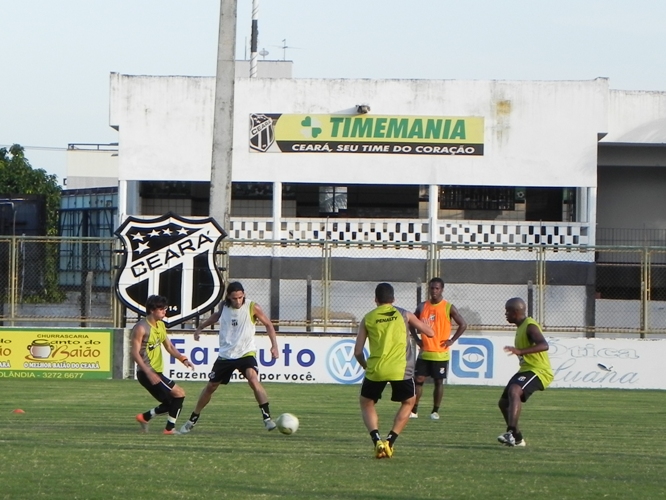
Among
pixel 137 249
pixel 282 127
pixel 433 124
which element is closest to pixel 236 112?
pixel 282 127

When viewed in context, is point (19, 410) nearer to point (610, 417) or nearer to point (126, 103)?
point (610, 417)

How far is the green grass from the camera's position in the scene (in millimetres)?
8891

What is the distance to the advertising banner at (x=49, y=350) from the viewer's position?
22.6 metres

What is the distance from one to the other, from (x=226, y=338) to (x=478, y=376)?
1039 cm

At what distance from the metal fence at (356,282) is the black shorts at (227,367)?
806 centimetres

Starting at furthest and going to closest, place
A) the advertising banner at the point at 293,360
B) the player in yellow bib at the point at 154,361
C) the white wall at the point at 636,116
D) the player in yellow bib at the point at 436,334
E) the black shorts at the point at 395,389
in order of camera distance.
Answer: the white wall at the point at 636,116
the advertising banner at the point at 293,360
the player in yellow bib at the point at 436,334
the player in yellow bib at the point at 154,361
the black shorts at the point at 395,389

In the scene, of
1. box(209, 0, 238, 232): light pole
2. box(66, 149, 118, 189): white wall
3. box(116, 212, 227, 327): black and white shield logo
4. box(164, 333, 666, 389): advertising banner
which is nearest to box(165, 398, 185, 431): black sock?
box(116, 212, 227, 327): black and white shield logo

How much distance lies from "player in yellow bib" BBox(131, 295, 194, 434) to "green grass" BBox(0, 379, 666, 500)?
377 millimetres

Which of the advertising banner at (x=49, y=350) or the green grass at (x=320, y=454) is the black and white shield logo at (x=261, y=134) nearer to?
the advertising banner at (x=49, y=350)

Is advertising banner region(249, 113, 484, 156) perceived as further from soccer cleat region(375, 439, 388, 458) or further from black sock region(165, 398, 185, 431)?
soccer cleat region(375, 439, 388, 458)

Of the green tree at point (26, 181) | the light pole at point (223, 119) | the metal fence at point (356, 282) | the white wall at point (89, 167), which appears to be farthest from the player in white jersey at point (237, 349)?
the white wall at point (89, 167)

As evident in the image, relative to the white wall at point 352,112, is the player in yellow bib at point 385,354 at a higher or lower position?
lower

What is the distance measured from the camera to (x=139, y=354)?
1266 cm

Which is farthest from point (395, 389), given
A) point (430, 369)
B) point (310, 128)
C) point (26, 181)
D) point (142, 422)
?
point (26, 181)
